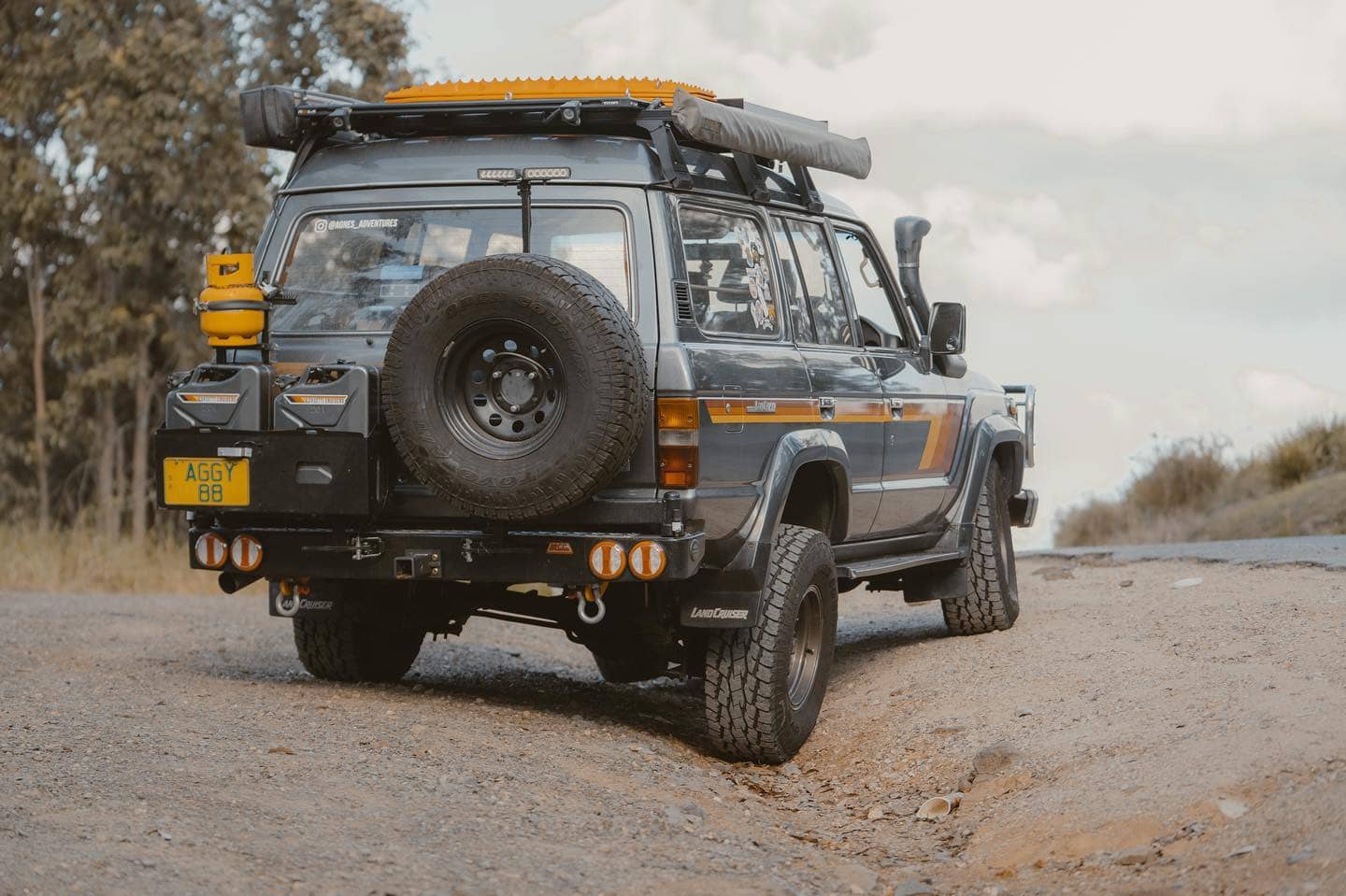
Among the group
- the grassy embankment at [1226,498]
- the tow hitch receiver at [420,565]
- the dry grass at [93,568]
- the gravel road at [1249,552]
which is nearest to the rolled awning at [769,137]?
the tow hitch receiver at [420,565]

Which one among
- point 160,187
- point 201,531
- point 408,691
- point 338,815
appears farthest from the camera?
point 160,187

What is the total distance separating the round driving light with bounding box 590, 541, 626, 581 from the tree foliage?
1200 cm

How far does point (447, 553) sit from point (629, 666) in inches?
74.3

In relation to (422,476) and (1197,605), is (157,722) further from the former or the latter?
(1197,605)

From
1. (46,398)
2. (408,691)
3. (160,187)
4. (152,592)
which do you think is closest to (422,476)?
(408,691)

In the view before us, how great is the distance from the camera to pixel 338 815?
16.4 feet

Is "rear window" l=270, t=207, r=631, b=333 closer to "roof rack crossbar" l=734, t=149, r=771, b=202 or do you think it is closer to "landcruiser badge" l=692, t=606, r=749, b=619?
"roof rack crossbar" l=734, t=149, r=771, b=202

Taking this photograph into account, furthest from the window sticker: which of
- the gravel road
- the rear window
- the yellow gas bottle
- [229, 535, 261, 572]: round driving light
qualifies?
the gravel road

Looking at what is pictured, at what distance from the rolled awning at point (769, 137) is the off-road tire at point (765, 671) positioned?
5.12ft

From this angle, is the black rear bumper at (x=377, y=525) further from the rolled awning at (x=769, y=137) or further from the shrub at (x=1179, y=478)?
the shrub at (x=1179, y=478)

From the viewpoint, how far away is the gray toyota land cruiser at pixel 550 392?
19.4 ft

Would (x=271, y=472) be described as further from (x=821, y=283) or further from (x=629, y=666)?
(x=821, y=283)

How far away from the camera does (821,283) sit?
7590 mm

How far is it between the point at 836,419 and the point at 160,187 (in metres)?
11.5
